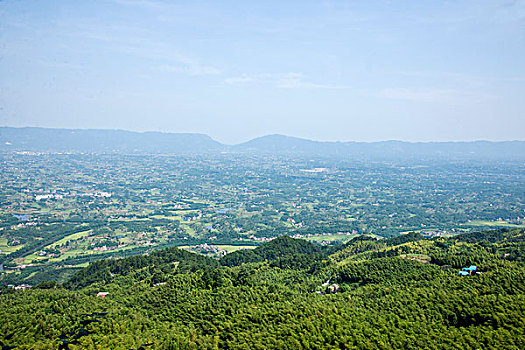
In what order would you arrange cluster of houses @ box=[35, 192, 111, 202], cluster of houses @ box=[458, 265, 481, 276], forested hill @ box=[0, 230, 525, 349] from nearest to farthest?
forested hill @ box=[0, 230, 525, 349] → cluster of houses @ box=[458, 265, 481, 276] → cluster of houses @ box=[35, 192, 111, 202]

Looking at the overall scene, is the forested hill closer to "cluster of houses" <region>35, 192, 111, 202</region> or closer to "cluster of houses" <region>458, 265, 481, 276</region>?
"cluster of houses" <region>458, 265, 481, 276</region>

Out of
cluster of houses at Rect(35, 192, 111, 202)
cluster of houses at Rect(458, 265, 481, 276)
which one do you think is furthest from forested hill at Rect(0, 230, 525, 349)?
cluster of houses at Rect(35, 192, 111, 202)

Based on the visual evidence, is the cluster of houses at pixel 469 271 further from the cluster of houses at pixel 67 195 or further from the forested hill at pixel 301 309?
the cluster of houses at pixel 67 195

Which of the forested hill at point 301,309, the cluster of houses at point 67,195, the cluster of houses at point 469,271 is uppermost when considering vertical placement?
the cluster of houses at point 469,271

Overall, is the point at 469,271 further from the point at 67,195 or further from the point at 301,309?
the point at 67,195

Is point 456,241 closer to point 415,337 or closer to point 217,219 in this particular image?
point 415,337

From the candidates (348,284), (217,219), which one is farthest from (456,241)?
(217,219)

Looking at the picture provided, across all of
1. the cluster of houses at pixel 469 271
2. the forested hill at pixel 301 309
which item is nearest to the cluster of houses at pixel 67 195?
the forested hill at pixel 301 309

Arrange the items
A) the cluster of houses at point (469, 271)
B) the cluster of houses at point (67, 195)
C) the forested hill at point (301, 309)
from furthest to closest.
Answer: the cluster of houses at point (67, 195), the cluster of houses at point (469, 271), the forested hill at point (301, 309)
